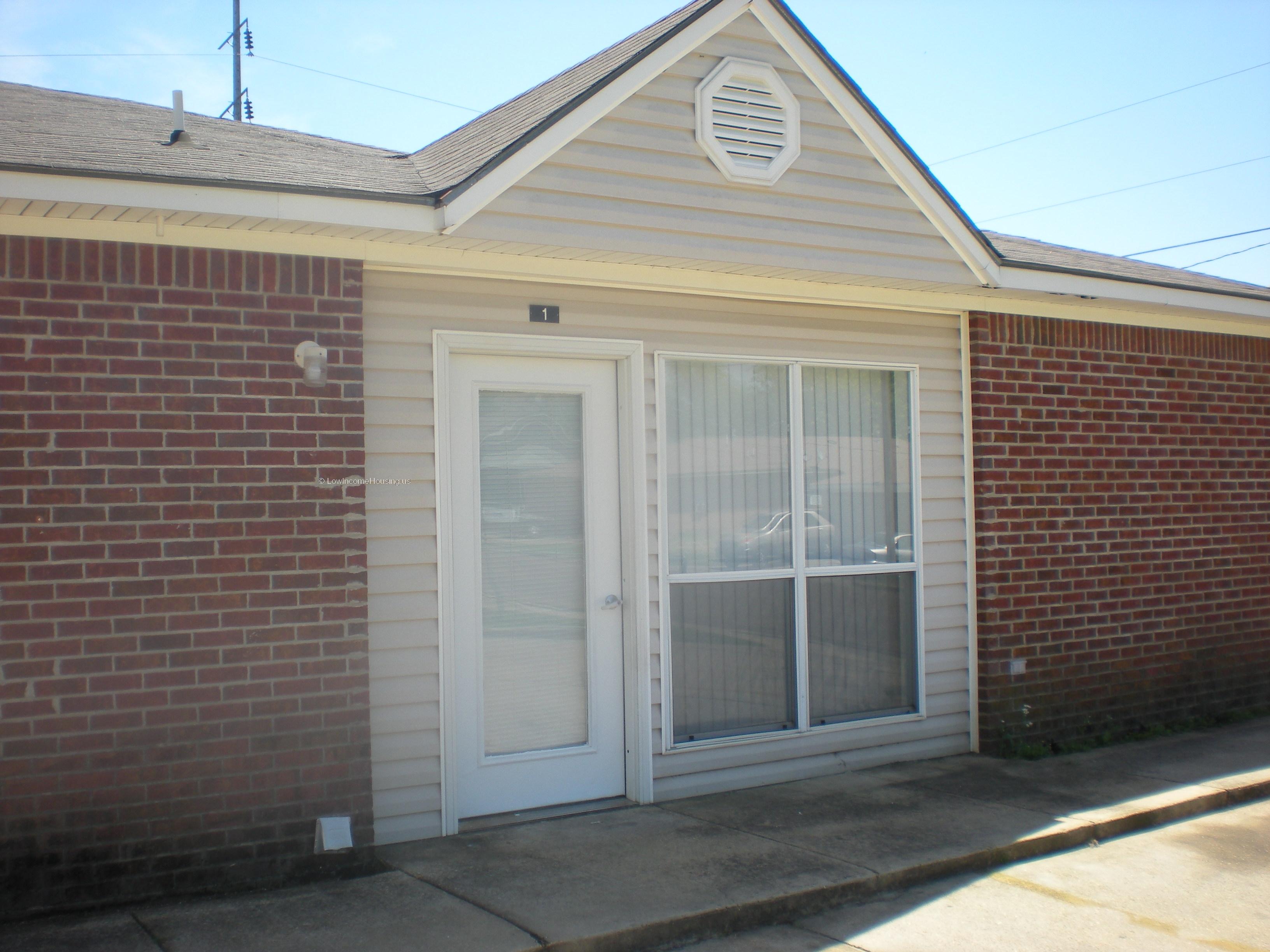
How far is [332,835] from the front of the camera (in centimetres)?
475

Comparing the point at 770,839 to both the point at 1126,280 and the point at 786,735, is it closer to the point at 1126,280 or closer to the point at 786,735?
the point at 786,735

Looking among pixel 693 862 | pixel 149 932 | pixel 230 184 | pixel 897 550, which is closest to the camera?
pixel 149 932

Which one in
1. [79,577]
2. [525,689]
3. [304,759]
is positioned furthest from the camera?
[525,689]

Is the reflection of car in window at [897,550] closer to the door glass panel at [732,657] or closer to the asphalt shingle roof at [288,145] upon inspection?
the door glass panel at [732,657]

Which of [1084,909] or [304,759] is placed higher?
[304,759]

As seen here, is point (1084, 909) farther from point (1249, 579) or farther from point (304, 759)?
point (1249, 579)

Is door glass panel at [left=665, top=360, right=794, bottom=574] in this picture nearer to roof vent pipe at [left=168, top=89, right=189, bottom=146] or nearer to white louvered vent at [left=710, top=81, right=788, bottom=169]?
white louvered vent at [left=710, top=81, right=788, bottom=169]

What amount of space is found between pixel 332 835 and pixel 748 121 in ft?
14.2

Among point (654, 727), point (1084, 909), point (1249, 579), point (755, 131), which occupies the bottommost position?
point (1084, 909)

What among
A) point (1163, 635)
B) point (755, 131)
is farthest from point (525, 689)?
point (1163, 635)

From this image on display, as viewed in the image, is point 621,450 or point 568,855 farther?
point 621,450

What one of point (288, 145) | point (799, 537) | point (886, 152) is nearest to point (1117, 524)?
point (799, 537)

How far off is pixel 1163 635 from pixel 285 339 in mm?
6708

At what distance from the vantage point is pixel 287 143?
641cm
